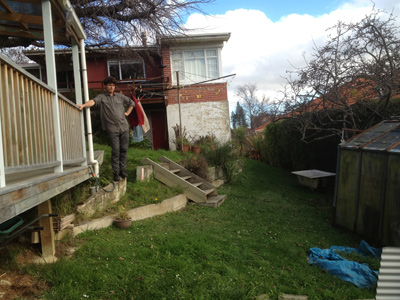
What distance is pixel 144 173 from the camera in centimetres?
770

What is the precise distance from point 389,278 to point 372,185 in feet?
14.2

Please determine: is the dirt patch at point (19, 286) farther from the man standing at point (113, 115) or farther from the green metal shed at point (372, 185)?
the green metal shed at point (372, 185)

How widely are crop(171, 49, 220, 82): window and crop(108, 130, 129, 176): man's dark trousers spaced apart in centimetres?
904

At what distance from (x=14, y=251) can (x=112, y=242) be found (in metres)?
1.36

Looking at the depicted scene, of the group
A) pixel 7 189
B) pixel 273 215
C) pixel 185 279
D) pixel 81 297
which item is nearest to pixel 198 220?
pixel 273 215

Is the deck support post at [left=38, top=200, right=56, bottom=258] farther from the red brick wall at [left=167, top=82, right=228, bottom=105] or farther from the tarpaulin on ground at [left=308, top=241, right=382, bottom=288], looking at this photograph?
the red brick wall at [left=167, top=82, right=228, bottom=105]

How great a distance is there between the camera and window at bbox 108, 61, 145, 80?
49.0 feet

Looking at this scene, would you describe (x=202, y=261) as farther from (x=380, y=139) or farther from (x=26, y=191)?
(x=380, y=139)

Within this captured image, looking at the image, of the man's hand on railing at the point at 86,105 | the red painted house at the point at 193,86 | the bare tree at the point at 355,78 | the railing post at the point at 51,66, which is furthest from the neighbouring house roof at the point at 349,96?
the railing post at the point at 51,66

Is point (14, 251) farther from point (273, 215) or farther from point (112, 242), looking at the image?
point (273, 215)

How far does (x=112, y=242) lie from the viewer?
4.77 metres

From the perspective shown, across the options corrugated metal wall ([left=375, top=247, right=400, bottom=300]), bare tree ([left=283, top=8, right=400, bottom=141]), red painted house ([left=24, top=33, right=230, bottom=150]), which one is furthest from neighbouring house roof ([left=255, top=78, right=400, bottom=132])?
corrugated metal wall ([left=375, top=247, right=400, bottom=300])

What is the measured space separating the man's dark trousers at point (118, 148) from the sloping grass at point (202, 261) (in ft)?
4.04

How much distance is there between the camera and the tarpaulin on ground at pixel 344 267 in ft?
13.9
